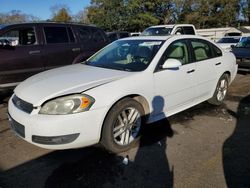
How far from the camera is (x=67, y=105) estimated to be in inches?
129

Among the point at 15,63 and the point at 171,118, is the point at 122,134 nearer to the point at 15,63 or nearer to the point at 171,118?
the point at 171,118

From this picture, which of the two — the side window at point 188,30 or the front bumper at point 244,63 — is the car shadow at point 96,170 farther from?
the side window at point 188,30

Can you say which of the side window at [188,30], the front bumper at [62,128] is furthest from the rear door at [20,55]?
the side window at [188,30]

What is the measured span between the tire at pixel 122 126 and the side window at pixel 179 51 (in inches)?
44.9

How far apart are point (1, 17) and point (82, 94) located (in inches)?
2111

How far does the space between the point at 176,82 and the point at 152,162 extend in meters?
1.51

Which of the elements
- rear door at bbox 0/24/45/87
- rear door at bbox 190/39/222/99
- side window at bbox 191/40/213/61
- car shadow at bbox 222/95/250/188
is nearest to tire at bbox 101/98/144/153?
car shadow at bbox 222/95/250/188

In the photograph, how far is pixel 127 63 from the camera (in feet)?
14.4

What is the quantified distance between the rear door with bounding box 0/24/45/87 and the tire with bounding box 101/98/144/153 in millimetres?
3380

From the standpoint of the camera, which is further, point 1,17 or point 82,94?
point 1,17

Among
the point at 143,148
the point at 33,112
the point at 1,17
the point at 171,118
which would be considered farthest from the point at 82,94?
the point at 1,17

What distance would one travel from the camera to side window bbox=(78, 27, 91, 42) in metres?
7.48

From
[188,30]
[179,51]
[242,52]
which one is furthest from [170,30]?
[179,51]

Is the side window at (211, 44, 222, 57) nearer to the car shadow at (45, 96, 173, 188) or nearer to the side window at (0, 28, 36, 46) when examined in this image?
the car shadow at (45, 96, 173, 188)
